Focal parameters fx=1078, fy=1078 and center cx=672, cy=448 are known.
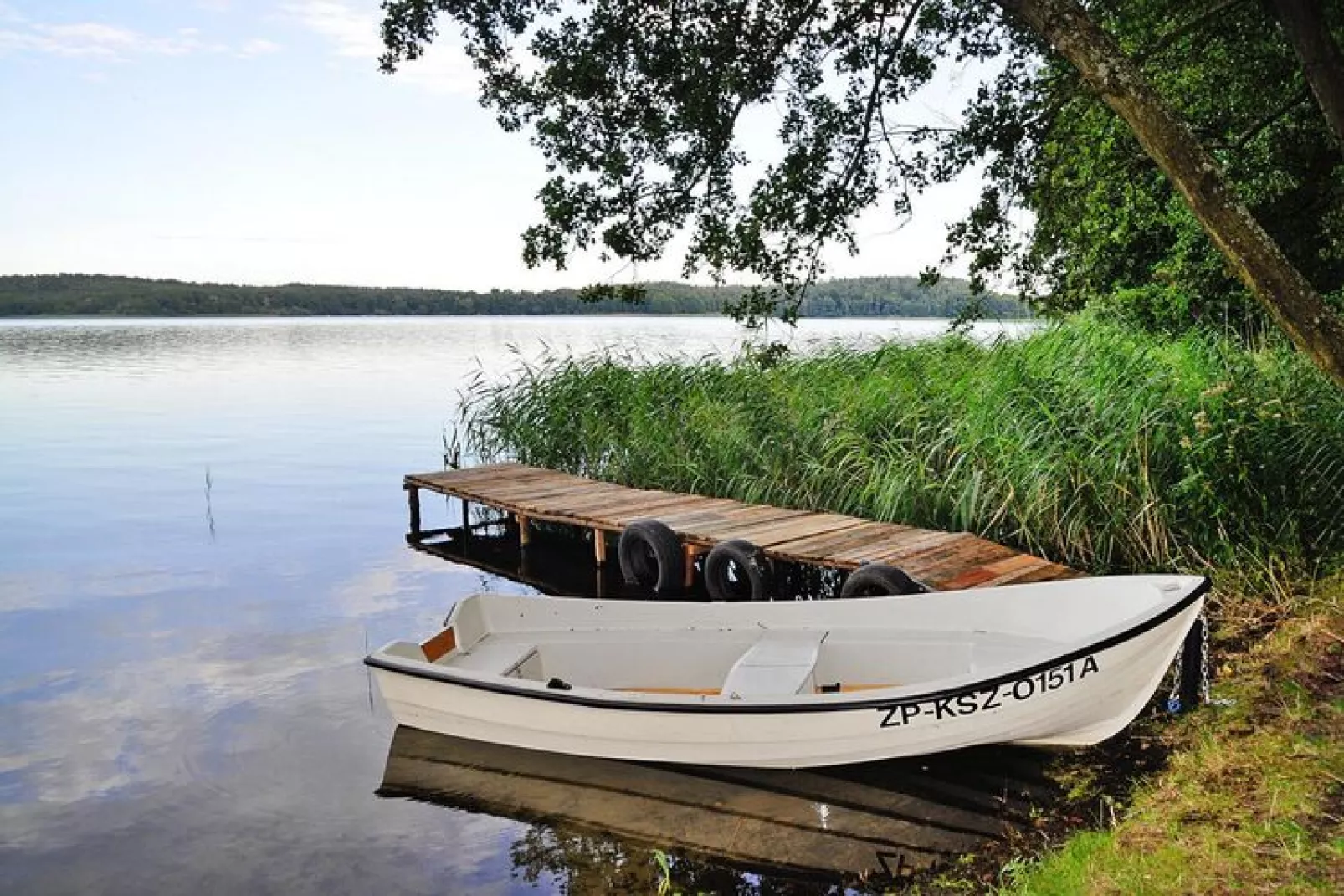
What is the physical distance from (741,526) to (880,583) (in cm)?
239

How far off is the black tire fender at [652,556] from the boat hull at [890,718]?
3.51 meters

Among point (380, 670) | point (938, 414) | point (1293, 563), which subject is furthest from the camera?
point (938, 414)

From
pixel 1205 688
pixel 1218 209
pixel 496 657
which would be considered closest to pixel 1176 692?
pixel 1205 688

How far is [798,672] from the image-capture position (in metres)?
5.80

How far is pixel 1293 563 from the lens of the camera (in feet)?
23.0

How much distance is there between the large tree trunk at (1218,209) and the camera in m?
4.87

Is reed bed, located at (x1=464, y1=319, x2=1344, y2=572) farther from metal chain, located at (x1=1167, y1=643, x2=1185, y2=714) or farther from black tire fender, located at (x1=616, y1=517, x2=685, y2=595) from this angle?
black tire fender, located at (x1=616, y1=517, x2=685, y2=595)

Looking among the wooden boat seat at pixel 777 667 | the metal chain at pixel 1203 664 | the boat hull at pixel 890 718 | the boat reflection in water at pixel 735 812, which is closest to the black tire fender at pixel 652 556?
the wooden boat seat at pixel 777 667

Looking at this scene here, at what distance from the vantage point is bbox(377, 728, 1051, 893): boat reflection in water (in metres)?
4.91

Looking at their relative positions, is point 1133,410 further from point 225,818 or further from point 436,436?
point 436,436

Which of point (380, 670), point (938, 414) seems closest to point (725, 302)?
point (938, 414)

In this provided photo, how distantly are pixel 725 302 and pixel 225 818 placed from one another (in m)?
4.98

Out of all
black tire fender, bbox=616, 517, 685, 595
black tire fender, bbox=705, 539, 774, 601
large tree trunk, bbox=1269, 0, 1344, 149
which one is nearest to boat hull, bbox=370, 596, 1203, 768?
black tire fender, bbox=705, 539, 774, 601

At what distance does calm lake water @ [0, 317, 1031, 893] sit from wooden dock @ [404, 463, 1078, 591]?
91 centimetres
